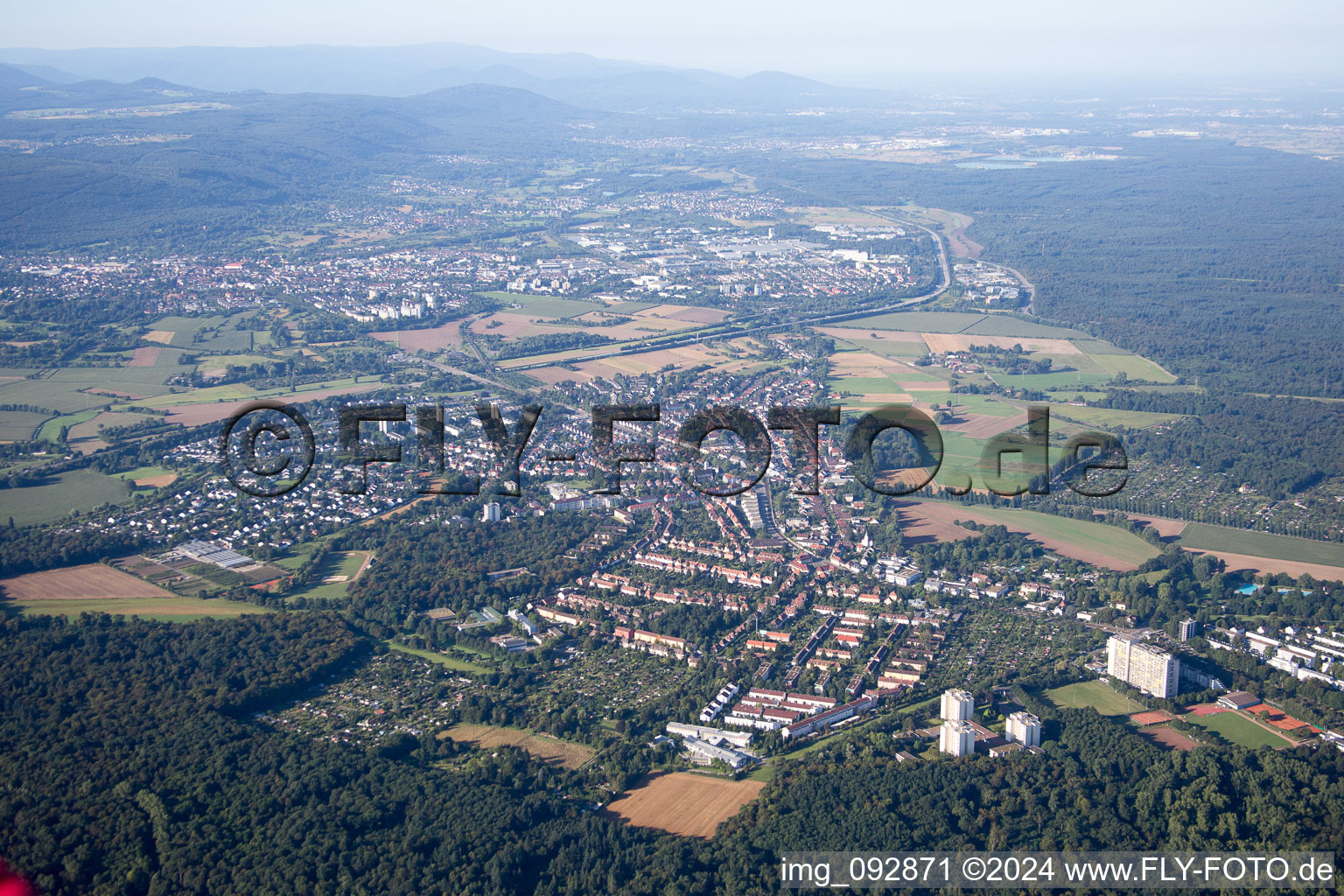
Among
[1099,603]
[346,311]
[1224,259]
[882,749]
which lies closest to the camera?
[882,749]

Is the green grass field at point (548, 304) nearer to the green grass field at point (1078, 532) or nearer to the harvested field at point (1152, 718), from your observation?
the green grass field at point (1078, 532)

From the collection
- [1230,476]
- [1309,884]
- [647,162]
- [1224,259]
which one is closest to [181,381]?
[1230,476]

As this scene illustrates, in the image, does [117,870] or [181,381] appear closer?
[117,870]

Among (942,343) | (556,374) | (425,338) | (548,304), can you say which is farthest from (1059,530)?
(548,304)

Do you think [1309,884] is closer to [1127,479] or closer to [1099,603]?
[1099,603]

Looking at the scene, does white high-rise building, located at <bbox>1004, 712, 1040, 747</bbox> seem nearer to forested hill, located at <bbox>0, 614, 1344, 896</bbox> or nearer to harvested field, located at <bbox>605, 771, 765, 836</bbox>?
forested hill, located at <bbox>0, 614, 1344, 896</bbox>

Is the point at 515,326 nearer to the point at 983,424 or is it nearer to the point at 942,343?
the point at 942,343

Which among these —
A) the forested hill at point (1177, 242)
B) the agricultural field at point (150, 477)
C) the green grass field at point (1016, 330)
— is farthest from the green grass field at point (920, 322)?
the agricultural field at point (150, 477)
